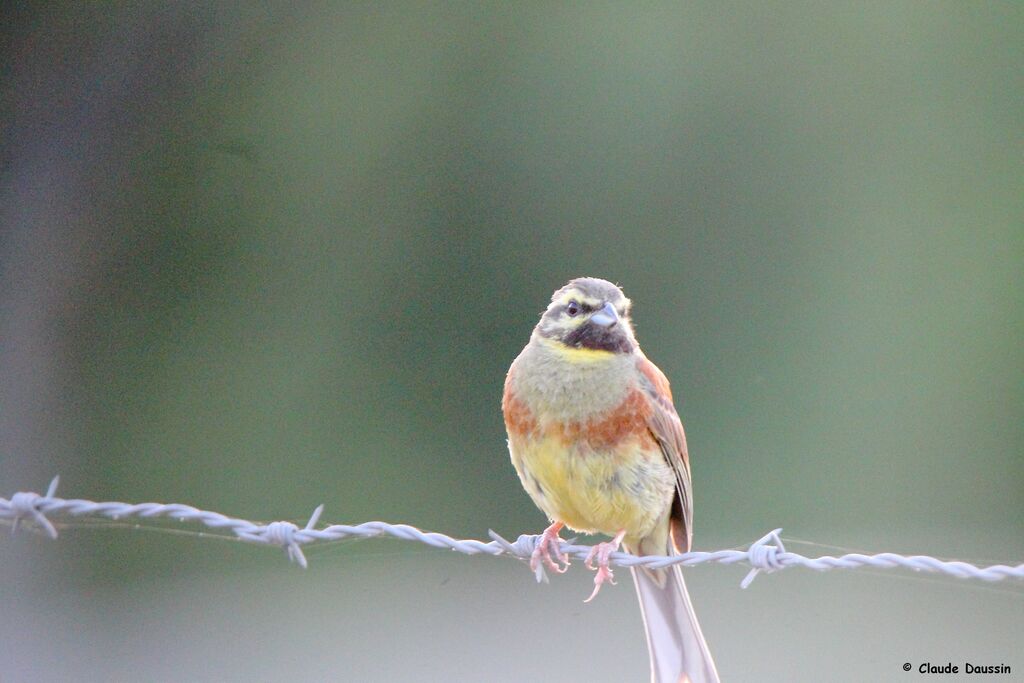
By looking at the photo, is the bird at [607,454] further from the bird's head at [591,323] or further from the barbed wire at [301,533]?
the barbed wire at [301,533]

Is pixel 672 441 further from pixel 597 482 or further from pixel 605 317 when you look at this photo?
pixel 605 317

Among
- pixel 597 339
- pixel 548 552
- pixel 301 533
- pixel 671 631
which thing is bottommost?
pixel 671 631

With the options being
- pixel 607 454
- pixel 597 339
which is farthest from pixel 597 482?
pixel 597 339

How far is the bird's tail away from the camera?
3711 millimetres

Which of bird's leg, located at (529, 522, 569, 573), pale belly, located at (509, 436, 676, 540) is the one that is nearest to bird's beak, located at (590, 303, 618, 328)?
pale belly, located at (509, 436, 676, 540)

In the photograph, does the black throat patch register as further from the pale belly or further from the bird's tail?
the bird's tail

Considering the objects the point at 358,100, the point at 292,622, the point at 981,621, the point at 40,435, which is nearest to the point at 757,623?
the point at 981,621

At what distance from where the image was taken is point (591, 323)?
159 inches

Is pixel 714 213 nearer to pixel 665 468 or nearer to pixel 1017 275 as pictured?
pixel 1017 275

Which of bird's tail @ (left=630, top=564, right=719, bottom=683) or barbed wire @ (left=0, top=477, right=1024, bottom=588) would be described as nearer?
barbed wire @ (left=0, top=477, right=1024, bottom=588)

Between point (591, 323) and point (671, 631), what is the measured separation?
1027 millimetres

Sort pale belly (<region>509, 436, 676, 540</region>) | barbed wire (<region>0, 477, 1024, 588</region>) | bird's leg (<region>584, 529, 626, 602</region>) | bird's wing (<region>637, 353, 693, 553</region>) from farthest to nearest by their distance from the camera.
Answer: bird's wing (<region>637, 353, 693, 553</region>) < pale belly (<region>509, 436, 676, 540</region>) < bird's leg (<region>584, 529, 626, 602</region>) < barbed wire (<region>0, 477, 1024, 588</region>)

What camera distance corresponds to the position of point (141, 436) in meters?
8.84

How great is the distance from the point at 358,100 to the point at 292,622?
4557mm
